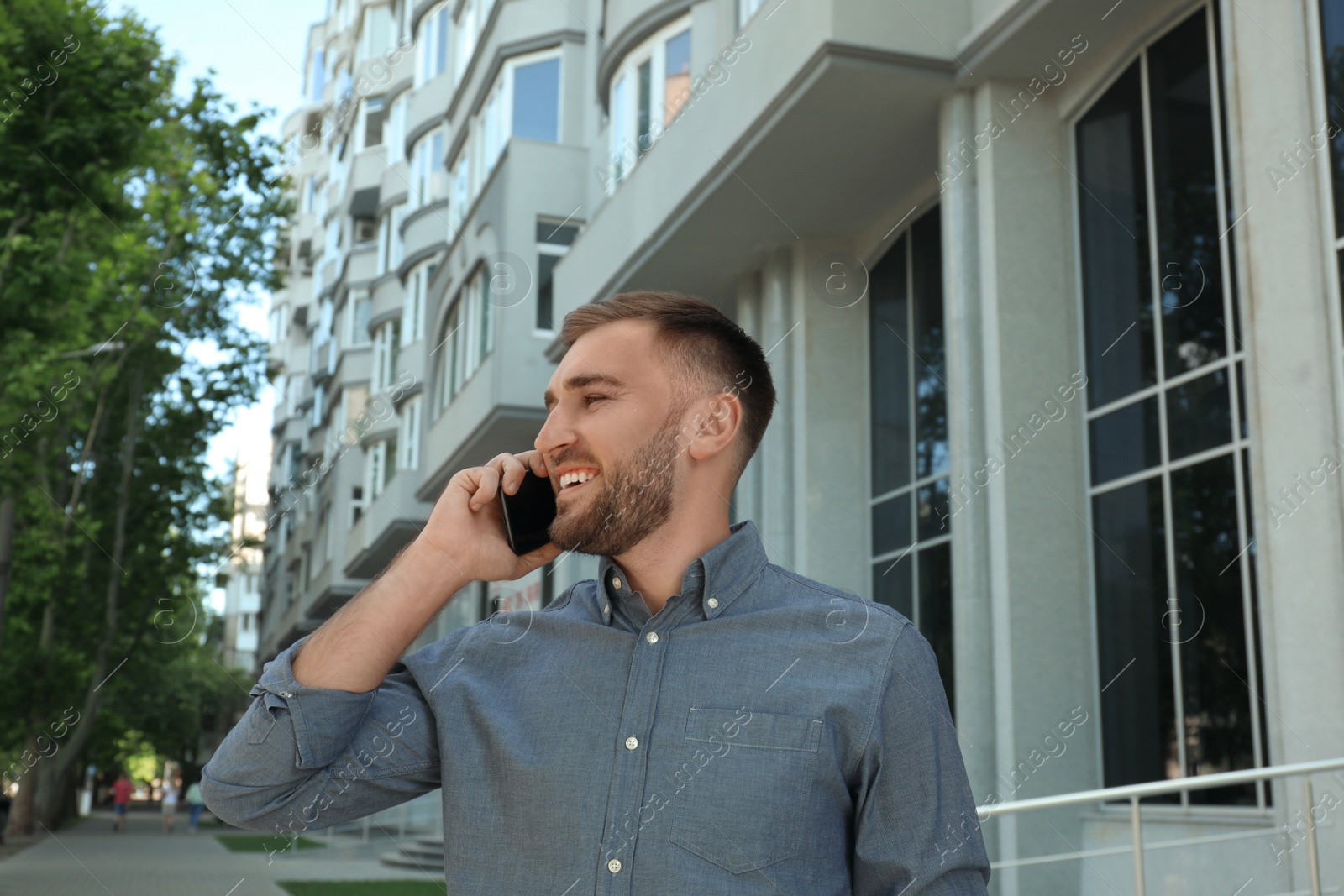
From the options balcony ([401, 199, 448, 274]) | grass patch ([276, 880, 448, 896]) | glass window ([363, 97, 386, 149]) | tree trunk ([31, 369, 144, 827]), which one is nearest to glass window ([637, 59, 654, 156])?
grass patch ([276, 880, 448, 896])

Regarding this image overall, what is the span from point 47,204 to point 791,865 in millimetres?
15296

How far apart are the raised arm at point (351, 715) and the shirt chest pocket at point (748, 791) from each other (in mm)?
547

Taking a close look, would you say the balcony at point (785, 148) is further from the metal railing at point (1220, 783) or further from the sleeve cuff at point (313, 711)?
the sleeve cuff at point (313, 711)

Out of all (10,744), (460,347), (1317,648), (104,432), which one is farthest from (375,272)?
(1317,648)

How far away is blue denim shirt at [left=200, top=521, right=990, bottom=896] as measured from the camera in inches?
88.0


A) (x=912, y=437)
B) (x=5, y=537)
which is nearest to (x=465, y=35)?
(x=5, y=537)

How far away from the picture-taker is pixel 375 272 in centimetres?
4419

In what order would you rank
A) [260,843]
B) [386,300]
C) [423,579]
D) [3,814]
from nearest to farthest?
[423,579], [3,814], [260,843], [386,300]

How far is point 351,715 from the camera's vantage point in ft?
7.82

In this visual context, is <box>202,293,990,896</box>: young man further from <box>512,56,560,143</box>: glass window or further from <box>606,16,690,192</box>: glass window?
<box>512,56,560,143</box>: glass window

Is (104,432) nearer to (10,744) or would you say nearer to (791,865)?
(10,744)

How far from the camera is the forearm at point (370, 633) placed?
239 centimetres

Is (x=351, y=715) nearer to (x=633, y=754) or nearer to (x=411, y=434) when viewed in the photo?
(x=633, y=754)

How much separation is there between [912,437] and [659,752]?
10.8 meters
